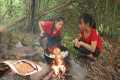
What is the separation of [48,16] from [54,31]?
7.0 inches

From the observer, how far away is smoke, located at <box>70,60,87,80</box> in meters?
3.47

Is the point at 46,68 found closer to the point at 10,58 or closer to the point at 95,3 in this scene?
the point at 10,58

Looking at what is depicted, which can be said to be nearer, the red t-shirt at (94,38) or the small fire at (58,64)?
the red t-shirt at (94,38)

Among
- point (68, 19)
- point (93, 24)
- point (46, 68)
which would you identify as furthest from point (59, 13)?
point (46, 68)

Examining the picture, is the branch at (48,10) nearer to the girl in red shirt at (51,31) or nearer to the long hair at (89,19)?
the girl in red shirt at (51,31)

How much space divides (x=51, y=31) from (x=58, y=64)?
14.6 inches

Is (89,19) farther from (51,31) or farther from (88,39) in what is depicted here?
(51,31)

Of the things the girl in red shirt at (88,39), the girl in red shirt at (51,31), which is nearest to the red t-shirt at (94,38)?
the girl in red shirt at (88,39)

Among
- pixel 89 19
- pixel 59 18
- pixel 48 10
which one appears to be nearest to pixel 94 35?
pixel 89 19

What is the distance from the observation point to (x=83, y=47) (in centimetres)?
349

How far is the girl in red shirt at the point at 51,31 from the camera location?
140 inches

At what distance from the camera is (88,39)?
3494 millimetres

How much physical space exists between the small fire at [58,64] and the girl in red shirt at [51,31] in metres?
0.10

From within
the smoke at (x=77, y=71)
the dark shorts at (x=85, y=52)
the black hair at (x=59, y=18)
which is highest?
the black hair at (x=59, y=18)
